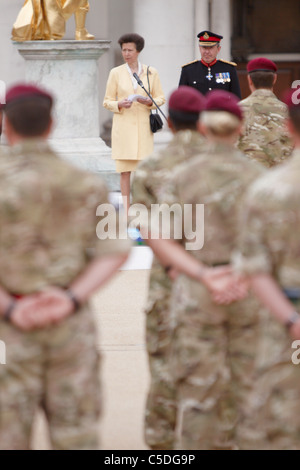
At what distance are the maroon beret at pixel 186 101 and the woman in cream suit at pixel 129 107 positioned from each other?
5884 millimetres

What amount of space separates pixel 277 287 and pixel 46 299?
74 centimetres

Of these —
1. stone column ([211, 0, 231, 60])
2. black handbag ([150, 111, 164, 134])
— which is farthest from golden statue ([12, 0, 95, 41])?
stone column ([211, 0, 231, 60])

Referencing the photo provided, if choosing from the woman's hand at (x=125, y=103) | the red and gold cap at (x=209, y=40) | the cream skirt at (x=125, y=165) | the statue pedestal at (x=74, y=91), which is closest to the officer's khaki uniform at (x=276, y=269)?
the red and gold cap at (x=209, y=40)

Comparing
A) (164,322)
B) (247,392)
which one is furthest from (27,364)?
(164,322)

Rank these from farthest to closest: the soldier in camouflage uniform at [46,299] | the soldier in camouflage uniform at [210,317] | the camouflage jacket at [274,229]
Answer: the soldier in camouflage uniform at [210,317], the soldier in camouflage uniform at [46,299], the camouflage jacket at [274,229]

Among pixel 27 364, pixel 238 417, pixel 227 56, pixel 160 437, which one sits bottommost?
pixel 227 56

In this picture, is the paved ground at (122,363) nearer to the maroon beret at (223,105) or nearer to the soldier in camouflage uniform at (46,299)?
the soldier in camouflage uniform at (46,299)

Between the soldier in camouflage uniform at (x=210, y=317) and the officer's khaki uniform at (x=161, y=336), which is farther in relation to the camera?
the officer's khaki uniform at (x=161, y=336)

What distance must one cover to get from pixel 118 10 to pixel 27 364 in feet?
53.8

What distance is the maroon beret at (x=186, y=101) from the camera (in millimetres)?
4816

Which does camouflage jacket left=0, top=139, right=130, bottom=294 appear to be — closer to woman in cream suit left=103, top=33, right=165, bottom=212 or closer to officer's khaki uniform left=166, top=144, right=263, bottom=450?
officer's khaki uniform left=166, top=144, right=263, bottom=450

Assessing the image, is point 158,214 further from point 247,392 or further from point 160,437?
point 160,437

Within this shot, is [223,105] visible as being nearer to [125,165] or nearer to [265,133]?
[265,133]
